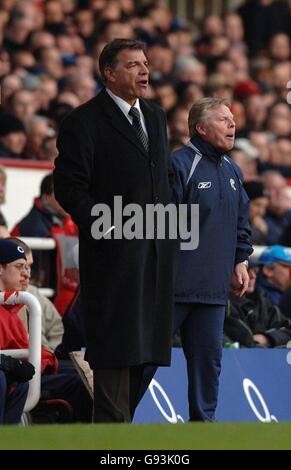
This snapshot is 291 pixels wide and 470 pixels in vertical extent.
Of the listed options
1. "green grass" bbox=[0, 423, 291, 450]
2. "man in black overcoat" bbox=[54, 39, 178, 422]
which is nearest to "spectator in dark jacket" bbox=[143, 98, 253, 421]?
"man in black overcoat" bbox=[54, 39, 178, 422]

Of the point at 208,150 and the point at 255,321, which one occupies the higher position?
the point at 208,150

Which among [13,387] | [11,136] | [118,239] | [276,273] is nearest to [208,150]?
[118,239]

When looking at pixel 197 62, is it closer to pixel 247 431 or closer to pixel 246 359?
pixel 246 359

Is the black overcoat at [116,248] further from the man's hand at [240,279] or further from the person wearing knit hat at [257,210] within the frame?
the person wearing knit hat at [257,210]

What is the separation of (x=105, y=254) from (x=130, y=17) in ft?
44.1

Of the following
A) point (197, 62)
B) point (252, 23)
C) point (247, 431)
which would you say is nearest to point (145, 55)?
point (247, 431)

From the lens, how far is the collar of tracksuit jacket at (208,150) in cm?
984

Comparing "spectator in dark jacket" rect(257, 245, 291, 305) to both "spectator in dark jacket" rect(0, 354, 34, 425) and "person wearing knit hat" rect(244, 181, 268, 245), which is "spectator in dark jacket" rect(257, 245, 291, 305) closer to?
"person wearing knit hat" rect(244, 181, 268, 245)

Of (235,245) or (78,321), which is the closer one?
(235,245)

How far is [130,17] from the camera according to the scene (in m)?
22.0

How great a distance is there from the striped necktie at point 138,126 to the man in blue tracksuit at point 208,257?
1.96 feet

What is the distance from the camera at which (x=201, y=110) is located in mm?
9906

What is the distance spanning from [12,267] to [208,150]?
1.57 m

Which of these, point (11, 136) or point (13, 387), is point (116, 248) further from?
point (11, 136)
